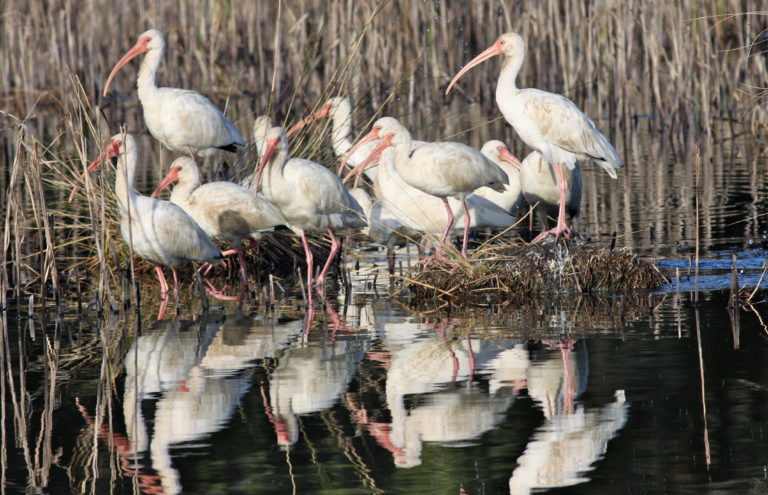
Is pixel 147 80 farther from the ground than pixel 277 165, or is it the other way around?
pixel 147 80

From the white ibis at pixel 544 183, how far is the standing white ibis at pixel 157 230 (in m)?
3.35

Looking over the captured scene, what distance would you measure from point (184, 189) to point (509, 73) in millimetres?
3075

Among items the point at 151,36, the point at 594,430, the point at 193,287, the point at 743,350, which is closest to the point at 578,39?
the point at 151,36

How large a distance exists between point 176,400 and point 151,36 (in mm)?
7223

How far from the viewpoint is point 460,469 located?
5137 mm

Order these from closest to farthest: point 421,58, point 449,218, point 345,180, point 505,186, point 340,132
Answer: point 449,218
point 345,180
point 505,186
point 340,132
point 421,58

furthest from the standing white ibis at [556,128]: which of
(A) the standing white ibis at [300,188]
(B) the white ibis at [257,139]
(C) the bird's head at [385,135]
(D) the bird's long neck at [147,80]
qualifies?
(D) the bird's long neck at [147,80]

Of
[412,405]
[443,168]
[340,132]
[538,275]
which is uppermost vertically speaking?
[340,132]

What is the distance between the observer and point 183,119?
39.5 ft

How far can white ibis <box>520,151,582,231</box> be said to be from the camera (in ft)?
37.6

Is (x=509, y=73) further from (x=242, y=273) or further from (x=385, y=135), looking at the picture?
(x=242, y=273)

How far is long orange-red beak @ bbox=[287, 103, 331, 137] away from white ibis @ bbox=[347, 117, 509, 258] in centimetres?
93

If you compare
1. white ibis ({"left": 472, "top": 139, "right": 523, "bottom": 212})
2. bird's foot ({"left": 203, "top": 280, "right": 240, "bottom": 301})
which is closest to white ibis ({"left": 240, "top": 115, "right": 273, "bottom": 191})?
bird's foot ({"left": 203, "top": 280, "right": 240, "bottom": 301})

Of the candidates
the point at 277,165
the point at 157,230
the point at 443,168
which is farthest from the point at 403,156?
the point at 157,230
